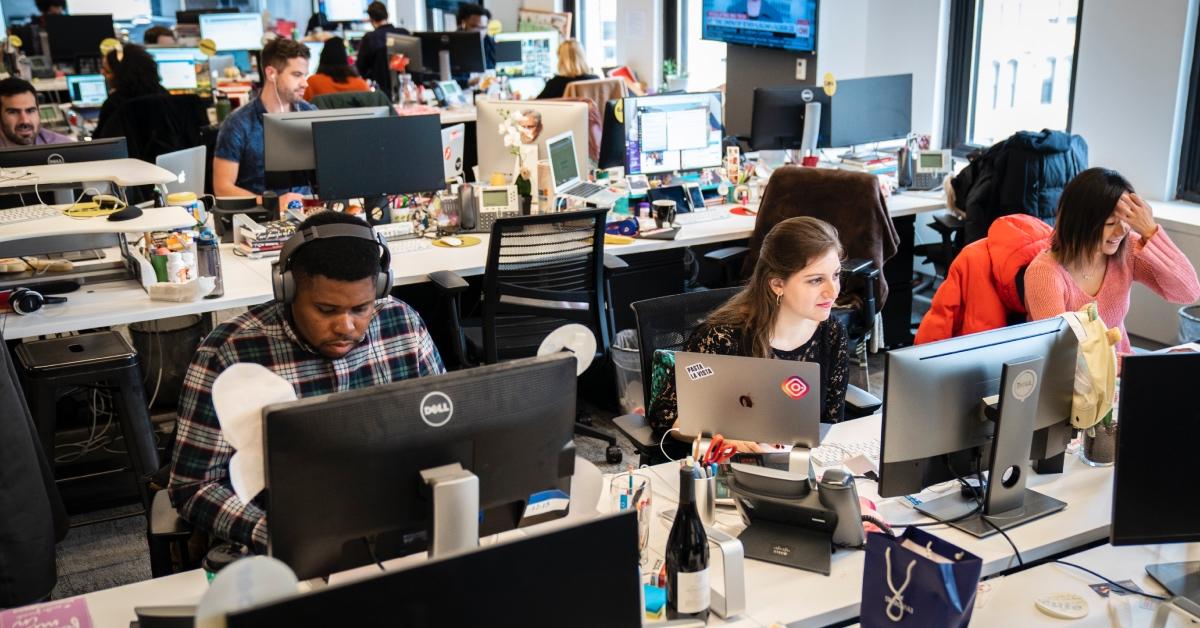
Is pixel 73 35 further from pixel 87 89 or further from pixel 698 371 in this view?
pixel 698 371

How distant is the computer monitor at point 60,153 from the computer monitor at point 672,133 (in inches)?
81.8

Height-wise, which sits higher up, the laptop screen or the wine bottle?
the laptop screen

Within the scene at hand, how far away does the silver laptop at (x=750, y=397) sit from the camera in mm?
2150

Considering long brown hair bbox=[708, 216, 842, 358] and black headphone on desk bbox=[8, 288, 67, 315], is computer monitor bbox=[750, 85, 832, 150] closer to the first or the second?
long brown hair bbox=[708, 216, 842, 358]

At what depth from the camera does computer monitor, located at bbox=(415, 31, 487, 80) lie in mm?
8367

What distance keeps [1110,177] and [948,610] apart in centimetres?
186

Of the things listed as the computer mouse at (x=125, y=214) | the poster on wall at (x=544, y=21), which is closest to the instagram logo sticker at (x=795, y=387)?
the computer mouse at (x=125, y=214)

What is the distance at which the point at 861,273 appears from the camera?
3.97 metres

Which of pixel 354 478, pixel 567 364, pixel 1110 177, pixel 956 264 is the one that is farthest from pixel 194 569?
pixel 1110 177

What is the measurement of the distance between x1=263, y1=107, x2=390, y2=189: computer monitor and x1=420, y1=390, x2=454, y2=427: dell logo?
116 inches

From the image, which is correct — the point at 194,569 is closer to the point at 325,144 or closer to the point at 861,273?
the point at 325,144

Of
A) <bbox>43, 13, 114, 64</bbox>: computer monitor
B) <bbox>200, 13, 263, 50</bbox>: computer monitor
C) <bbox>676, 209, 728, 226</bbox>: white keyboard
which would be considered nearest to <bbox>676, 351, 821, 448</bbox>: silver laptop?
<bbox>676, 209, 728, 226</bbox>: white keyboard

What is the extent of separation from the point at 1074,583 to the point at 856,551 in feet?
1.28

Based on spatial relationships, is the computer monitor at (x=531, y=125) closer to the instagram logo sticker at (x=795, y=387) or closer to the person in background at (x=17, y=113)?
the person in background at (x=17, y=113)
